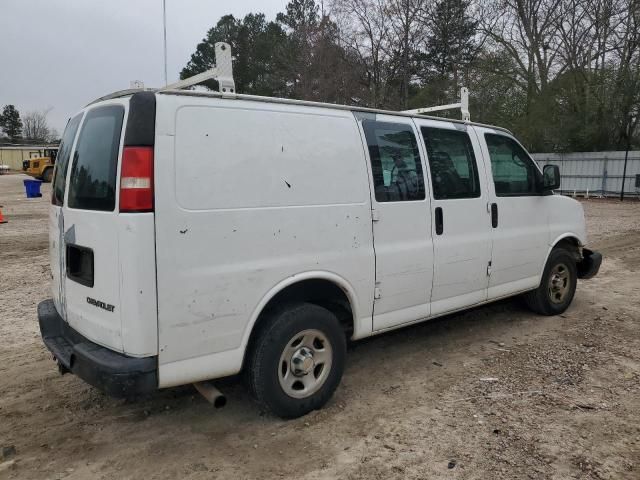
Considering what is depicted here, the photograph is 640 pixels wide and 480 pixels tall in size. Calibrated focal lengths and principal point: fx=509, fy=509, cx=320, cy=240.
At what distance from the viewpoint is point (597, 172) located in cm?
2464

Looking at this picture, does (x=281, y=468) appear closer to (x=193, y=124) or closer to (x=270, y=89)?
(x=193, y=124)

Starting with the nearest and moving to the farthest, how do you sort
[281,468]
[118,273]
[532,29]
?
[118,273]
[281,468]
[532,29]

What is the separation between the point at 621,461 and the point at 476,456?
844 millimetres

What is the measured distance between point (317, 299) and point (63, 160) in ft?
6.60

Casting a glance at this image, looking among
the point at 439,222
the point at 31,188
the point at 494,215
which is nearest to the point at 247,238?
the point at 439,222

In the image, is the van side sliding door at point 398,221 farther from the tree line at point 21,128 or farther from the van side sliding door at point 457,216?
the tree line at point 21,128

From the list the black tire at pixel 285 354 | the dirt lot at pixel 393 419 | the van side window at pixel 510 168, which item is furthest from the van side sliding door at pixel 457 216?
the black tire at pixel 285 354

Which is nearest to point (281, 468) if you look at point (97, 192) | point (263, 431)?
point (263, 431)

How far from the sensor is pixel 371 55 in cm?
3269

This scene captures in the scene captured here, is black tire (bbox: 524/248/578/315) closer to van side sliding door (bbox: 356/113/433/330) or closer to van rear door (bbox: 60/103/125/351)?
van side sliding door (bbox: 356/113/433/330)

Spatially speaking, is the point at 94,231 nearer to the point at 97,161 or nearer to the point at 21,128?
the point at 97,161

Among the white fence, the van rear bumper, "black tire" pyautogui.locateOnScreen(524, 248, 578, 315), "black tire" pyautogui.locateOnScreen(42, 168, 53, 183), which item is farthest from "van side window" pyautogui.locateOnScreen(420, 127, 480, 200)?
"black tire" pyautogui.locateOnScreen(42, 168, 53, 183)

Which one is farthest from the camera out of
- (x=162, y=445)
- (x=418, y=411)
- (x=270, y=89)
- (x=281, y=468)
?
(x=270, y=89)

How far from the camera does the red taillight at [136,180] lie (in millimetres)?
2729
